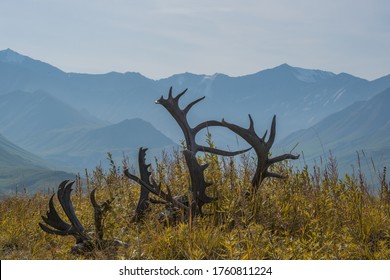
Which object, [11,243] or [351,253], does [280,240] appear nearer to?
[351,253]

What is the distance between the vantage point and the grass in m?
6.41

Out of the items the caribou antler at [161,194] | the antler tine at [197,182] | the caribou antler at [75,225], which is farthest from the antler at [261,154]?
the caribou antler at [75,225]

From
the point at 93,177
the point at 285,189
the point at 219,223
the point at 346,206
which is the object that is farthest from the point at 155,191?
the point at 93,177

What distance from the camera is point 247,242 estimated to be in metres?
6.46

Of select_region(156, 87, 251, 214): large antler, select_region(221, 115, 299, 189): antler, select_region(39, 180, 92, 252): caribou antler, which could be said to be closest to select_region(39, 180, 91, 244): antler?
select_region(39, 180, 92, 252): caribou antler

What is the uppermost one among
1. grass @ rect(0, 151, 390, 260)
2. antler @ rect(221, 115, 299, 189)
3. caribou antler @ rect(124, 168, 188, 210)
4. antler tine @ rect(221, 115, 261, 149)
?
antler tine @ rect(221, 115, 261, 149)

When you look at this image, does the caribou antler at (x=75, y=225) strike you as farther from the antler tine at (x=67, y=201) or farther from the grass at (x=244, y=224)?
the grass at (x=244, y=224)

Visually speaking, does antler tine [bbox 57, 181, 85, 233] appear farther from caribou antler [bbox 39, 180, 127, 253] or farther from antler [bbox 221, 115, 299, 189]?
antler [bbox 221, 115, 299, 189]

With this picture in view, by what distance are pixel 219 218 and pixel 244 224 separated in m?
0.47

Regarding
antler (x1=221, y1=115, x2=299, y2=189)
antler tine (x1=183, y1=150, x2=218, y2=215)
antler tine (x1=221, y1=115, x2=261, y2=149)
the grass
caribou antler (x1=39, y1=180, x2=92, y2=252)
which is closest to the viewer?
the grass

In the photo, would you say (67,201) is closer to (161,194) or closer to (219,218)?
(161,194)

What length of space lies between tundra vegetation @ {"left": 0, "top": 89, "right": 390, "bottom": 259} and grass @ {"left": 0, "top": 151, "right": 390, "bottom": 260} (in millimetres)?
17

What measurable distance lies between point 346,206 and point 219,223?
6.59 feet
